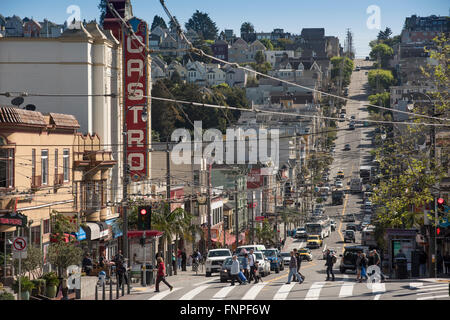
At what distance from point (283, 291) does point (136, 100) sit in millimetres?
32896

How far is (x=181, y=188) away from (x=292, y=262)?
4164cm

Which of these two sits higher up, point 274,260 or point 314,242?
point 274,260

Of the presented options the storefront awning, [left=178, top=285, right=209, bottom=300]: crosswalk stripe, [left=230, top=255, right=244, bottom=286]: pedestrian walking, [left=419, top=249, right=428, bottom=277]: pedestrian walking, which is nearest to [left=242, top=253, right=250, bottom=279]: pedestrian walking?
[left=230, top=255, right=244, bottom=286]: pedestrian walking

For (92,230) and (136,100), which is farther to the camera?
(136,100)

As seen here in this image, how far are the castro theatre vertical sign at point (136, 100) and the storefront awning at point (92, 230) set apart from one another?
32.6 ft

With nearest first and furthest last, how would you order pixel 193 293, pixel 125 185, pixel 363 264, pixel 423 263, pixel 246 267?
pixel 193 293 → pixel 246 267 → pixel 363 264 → pixel 125 185 → pixel 423 263

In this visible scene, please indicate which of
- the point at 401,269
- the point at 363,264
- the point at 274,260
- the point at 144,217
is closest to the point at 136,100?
the point at 274,260

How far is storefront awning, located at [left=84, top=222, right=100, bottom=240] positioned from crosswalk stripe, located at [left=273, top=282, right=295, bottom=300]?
18870 mm

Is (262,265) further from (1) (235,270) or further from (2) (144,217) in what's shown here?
(1) (235,270)

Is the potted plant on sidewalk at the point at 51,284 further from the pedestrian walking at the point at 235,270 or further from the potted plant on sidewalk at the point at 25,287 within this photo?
the pedestrian walking at the point at 235,270

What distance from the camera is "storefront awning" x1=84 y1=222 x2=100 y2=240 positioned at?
4938 cm

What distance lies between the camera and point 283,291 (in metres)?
30.7

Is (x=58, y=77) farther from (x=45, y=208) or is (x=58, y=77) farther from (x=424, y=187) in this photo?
(x=424, y=187)
